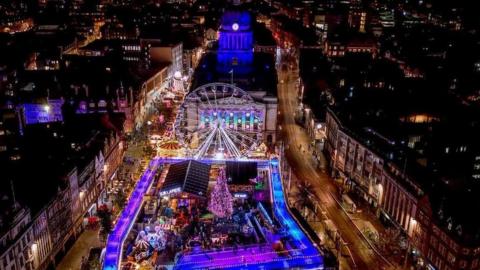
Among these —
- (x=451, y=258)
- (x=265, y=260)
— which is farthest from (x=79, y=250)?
(x=451, y=258)

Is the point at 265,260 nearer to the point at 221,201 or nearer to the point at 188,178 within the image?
the point at 221,201

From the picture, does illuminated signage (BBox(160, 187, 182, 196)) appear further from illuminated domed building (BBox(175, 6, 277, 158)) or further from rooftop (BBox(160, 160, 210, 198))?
illuminated domed building (BBox(175, 6, 277, 158))

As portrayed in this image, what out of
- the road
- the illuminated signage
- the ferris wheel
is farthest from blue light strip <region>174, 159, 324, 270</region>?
the ferris wheel

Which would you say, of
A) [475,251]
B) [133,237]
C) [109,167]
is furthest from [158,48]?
[475,251]

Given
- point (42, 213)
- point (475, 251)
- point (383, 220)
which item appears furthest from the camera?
point (383, 220)

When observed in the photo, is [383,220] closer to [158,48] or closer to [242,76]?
A: [242,76]

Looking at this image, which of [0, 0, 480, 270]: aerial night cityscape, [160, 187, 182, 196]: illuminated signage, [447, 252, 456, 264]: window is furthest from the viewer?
[160, 187, 182, 196]: illuminated signage
